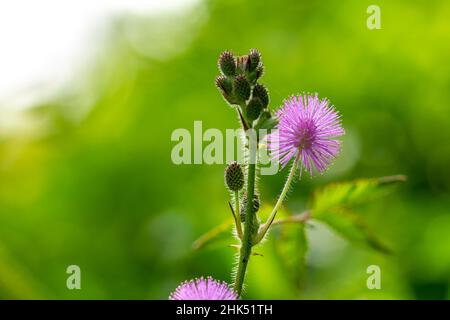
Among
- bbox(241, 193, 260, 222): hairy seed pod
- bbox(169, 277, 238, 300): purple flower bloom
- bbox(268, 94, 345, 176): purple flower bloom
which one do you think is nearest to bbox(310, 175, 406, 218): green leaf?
bbox(268, 94, 345, 176): purple flower bloom

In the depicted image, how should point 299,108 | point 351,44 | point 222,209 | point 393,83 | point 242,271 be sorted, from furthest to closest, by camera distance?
point 351,44, point 393,83, point 222,209, point 299,108, point 242,271

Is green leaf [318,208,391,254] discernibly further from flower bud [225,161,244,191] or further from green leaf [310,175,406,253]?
flower bud [225,161,244,191]

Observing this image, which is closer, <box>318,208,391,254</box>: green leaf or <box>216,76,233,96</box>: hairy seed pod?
<box>216,76,233,96</box>: hairy seed pod

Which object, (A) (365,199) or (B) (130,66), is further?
(B) (130,66)

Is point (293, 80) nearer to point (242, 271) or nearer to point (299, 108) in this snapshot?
point (299, 108)

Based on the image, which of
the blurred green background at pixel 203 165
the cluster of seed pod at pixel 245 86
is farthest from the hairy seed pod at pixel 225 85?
the blurred green background at pixel 203 165

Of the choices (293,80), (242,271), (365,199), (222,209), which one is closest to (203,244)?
(365,199)
